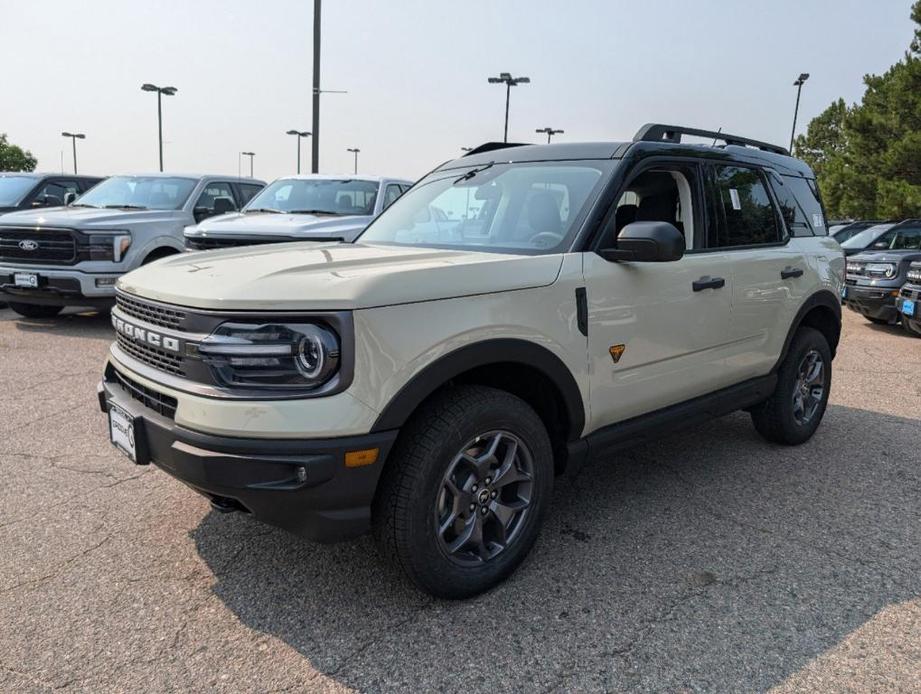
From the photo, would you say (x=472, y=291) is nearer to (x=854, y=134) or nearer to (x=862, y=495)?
(x=862, y=495)

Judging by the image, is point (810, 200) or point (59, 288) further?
point (59, 288)

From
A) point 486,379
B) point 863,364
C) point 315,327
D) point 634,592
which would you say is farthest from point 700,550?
point 863,364

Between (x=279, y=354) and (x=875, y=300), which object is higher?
(x=279, y=354)

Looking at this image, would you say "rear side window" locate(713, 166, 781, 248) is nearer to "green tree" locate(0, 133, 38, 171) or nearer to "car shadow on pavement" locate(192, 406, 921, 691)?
"car shadow on pavement" locate(192, 406, 921, 691)

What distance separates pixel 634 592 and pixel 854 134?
1096 inches

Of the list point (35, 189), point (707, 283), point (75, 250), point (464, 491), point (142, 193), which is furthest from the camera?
point (35, 189)

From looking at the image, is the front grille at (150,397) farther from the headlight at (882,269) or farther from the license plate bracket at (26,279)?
the headlight at (882,269)

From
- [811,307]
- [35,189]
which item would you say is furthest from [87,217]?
[811,307]

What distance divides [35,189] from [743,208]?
1077cm

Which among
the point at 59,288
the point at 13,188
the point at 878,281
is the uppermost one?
the point at 13,188

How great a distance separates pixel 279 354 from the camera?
2.37m

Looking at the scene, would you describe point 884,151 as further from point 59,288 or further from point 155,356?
point 155,356

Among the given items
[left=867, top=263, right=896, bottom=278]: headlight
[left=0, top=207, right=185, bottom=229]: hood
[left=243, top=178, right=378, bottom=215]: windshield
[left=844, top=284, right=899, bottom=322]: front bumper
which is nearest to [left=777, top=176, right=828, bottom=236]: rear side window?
[left=243, top=178, right=378, bottom=215]: windshield

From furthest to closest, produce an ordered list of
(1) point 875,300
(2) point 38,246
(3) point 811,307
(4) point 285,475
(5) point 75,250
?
(1) point 875,300
(2) point 38,246
(5) point 75,250
(3) point 811,307
(4) point 285,475
